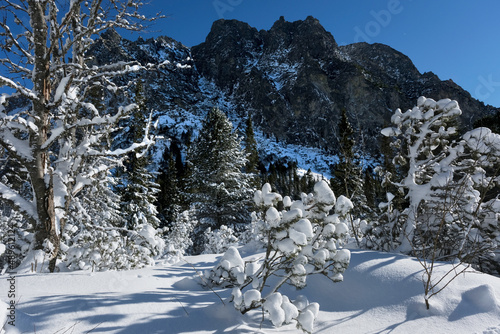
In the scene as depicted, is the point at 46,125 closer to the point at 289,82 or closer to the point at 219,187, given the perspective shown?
the point at 219,187

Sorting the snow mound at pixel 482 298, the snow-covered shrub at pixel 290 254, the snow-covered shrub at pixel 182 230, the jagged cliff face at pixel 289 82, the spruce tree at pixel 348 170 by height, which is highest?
the jagged cliff face at pixel 289 82

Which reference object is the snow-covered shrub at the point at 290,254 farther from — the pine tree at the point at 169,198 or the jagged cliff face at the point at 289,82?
the jagged cliff face at the point at 289,82

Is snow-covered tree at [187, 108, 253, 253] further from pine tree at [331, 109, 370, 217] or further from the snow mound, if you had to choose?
the snow mound

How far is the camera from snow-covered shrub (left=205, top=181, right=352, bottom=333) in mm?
1849

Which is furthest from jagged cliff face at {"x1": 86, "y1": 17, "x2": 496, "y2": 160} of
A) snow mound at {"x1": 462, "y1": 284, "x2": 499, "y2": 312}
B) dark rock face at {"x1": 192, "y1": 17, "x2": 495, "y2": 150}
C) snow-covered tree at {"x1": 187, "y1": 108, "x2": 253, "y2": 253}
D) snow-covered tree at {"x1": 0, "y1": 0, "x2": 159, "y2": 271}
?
snow mound at {"x1": 462, "y1": 284, "x2": 499, "y2": 312}

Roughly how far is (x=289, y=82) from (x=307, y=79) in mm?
8656

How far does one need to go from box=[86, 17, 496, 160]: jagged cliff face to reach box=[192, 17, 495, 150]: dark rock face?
41 centimetres

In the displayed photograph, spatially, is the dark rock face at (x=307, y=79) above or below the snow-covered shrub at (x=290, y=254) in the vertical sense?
above

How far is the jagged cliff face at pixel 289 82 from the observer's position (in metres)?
104

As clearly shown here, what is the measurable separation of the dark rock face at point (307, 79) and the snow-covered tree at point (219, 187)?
282 feet

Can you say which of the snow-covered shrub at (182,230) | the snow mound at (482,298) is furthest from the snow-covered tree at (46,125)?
the snow-covered shrub at (182,230)

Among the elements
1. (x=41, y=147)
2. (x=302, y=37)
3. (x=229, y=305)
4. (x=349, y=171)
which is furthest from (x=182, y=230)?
(x=302, y=37)

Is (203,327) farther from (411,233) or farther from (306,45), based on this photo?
(306,45)

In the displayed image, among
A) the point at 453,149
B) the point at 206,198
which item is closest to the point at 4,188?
the point at 453,149
